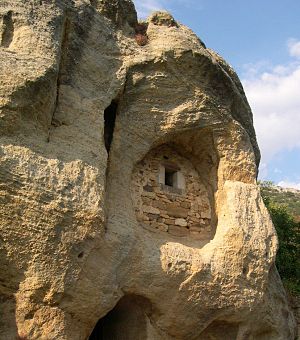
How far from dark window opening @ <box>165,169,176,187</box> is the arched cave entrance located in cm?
219

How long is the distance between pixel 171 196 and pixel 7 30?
348cm

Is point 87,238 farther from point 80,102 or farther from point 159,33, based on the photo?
point 159,33

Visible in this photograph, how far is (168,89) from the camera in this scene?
25.1ft

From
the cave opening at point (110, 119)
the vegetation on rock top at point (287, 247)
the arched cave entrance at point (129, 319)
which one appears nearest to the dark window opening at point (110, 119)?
the cave opening at point (110, 119)

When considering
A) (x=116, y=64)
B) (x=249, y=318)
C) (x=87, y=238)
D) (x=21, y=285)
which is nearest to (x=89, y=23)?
(x=116, y=64)

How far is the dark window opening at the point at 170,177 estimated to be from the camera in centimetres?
809

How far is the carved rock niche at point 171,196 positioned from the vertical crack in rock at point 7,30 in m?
2.66

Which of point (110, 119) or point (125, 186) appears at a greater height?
point (110, 119)

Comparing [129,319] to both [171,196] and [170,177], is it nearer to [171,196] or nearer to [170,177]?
A: [171,196]

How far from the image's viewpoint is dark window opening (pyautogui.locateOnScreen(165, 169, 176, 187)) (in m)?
8.09

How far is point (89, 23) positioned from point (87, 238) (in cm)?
329

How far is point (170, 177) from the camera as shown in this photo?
322 inches

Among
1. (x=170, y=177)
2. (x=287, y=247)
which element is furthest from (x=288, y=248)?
(x=170, y=177)

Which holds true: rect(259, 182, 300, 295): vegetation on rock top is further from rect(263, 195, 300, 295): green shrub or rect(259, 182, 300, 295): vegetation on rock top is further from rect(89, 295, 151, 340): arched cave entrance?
rect(89, 295, 151, 340): arched cave entrance
